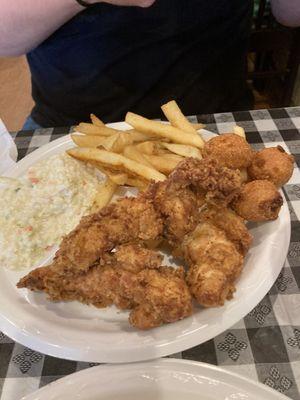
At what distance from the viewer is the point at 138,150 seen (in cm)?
161

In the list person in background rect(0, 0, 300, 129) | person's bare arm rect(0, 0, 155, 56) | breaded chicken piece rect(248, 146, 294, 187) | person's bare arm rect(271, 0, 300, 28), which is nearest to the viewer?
breaded chicken piece rect(248, 146, 294, 187)

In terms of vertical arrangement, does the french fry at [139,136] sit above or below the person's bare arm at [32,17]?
below

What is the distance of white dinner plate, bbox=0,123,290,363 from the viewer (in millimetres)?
1055

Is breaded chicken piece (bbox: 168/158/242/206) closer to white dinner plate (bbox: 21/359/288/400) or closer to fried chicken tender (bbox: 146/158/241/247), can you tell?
fried chicken tender (bbox: 146/158/241/247)

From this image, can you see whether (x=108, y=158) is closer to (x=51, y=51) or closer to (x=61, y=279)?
(x=61, y=279)

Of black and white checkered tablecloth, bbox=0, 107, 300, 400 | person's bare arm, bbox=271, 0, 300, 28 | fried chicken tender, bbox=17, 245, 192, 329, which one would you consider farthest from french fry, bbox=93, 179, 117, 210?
person's bare arm, bbox=271, 0, 300, 28

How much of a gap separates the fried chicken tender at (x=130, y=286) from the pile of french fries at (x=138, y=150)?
0.38 meters

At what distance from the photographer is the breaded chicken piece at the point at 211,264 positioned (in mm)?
1061

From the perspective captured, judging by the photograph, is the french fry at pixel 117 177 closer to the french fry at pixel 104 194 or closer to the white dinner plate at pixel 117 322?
the french fry at pixel 104 194

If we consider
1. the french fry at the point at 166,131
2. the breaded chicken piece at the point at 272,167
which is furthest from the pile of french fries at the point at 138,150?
the breaded chicken piece at the point at 272,167

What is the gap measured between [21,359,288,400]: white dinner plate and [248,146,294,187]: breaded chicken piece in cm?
71

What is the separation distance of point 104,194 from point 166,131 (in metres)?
0.36

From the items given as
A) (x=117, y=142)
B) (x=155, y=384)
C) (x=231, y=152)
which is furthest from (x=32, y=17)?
(x=155, y=384)

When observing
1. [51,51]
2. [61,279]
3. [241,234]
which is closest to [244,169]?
[241,234]
